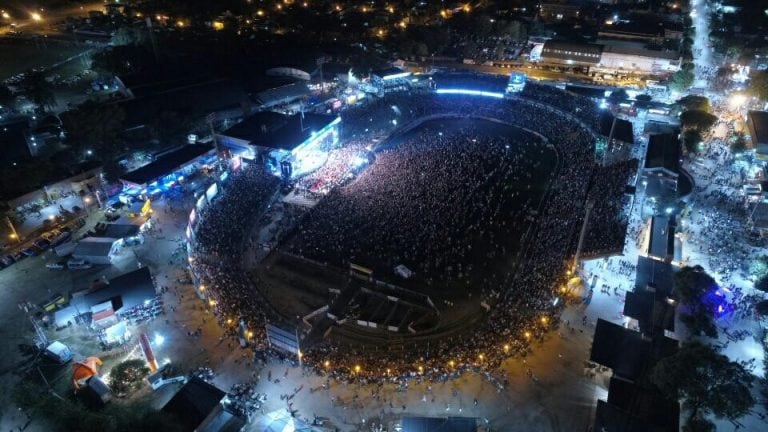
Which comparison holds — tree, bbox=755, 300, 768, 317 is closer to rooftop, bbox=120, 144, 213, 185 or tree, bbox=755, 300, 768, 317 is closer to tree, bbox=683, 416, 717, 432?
tree, bbox=683, 416, 717, 432

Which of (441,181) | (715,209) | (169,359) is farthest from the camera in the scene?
(441,181)

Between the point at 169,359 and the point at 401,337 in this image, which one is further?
the point at 401,337

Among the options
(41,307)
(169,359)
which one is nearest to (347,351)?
(169,359)

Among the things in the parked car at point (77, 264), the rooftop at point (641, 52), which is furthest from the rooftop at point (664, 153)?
the parked car at point (77, 264)

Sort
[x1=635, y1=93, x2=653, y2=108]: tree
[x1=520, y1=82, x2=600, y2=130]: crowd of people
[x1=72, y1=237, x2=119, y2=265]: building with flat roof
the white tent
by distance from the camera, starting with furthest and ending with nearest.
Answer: [x1=635, y1=93, x2=653, y2=108]: tree → [x1=520, y1=82, x2=600, y2=130]: crowd of people → [x1=72, y1=237, x2=119, y2=265]: building with flat roof → the white tent

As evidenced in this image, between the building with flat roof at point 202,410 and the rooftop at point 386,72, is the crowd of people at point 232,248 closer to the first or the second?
the building with flat roof at point 202,410

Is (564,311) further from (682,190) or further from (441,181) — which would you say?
(682,190)

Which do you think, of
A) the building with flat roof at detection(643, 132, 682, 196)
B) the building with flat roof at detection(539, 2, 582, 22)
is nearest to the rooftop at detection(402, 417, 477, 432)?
the building with flat roof at detection(643, 132, 682, 196)

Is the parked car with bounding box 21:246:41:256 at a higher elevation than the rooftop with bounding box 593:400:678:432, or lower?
higher
